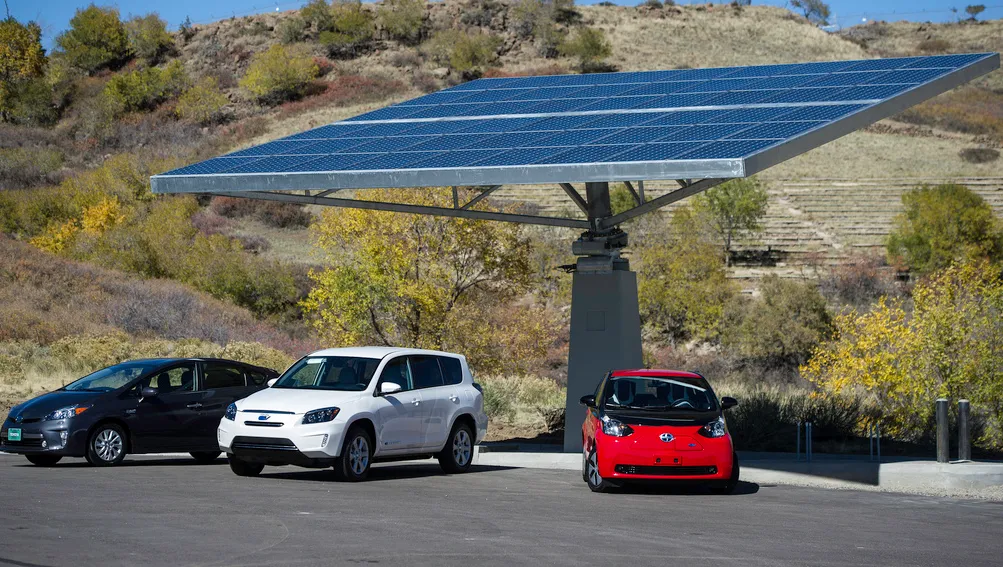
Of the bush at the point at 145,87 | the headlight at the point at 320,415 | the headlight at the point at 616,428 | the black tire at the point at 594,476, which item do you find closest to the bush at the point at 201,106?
the bush at the point at 145,87

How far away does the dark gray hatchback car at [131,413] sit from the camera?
1488 cm

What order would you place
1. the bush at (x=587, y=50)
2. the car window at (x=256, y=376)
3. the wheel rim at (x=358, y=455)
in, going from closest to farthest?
1. the wheel rim at (x=358, y=455)
2. the car window at (x=256, y=376)
3. the bush at (x=587, y=50)

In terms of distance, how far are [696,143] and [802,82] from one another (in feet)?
18.9

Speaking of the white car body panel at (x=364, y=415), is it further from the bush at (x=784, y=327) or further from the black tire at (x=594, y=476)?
the bush at (x=784, y=327)

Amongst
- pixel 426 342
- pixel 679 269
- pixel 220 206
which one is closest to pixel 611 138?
pixel 426 342

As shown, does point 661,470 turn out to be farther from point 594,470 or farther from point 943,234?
point 943,234

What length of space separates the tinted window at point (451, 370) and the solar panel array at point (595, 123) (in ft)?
8.23

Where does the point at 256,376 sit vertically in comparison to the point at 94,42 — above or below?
below

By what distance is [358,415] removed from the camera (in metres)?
13.8

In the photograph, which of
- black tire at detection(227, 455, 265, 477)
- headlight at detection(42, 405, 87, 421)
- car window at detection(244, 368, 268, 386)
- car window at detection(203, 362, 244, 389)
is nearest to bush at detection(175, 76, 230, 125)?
car window at detection(244, 368, 268, 386)

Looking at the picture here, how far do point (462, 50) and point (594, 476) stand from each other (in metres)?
101

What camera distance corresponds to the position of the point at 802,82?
19.9m

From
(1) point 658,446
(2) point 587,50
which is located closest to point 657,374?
(1) point 658,446

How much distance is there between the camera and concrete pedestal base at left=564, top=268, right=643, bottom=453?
693 inches
